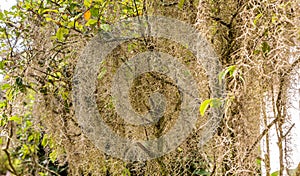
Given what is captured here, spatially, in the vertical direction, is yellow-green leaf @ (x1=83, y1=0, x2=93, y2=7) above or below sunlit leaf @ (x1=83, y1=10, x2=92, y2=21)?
above

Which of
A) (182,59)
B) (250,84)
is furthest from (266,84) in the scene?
(182,59)

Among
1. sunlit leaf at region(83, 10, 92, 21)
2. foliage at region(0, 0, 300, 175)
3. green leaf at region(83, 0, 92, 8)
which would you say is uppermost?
green leaf at region(83, 0, 92, 8)

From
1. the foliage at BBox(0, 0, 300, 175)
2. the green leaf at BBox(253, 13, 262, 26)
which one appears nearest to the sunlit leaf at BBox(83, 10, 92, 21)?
the foliage at BBox(0, 0, 300, 175)

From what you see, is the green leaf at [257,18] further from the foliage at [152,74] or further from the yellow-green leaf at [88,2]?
the yellow-green leaf at [88,2]

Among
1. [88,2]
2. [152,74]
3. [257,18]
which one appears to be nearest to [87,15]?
[88,2]

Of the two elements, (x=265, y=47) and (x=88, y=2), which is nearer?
(x=265, y=47)

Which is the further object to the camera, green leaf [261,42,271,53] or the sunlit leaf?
the sunlit leaf

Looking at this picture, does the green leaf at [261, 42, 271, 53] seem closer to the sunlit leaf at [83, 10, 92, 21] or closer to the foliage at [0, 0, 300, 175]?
the foliage at [0, 0, 300, 175]

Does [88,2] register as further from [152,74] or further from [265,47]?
[265,47]

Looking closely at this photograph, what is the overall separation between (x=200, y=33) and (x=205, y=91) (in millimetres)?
191

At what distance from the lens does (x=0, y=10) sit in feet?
5.38

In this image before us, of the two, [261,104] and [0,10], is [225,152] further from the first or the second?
[0,10]

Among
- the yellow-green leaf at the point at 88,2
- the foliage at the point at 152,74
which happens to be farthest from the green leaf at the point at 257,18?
the yellow-green leaf at the point at 88,2

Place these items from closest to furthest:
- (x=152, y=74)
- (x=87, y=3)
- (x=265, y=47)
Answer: (x=265, y=47)
(x=87, y=3)
(x=152, y=74)
